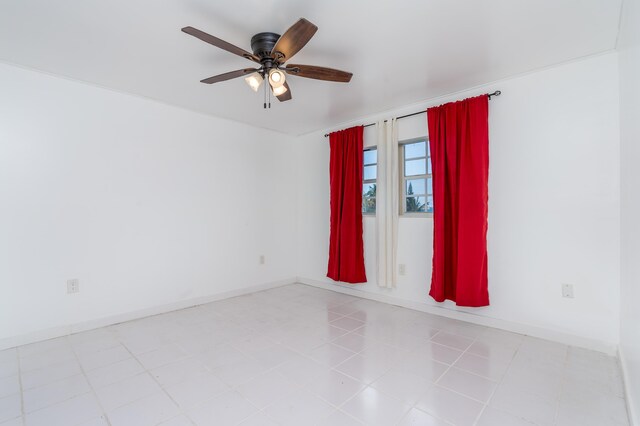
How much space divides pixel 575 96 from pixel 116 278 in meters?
4.60

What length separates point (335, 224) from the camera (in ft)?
13.3

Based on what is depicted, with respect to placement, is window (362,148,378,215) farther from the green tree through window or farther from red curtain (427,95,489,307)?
red curtain (427,95,489,307)

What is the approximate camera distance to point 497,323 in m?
2.81

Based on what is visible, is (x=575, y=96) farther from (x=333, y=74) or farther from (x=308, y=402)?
(x=308, y=402)

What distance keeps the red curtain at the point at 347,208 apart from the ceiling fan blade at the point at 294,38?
204 cm

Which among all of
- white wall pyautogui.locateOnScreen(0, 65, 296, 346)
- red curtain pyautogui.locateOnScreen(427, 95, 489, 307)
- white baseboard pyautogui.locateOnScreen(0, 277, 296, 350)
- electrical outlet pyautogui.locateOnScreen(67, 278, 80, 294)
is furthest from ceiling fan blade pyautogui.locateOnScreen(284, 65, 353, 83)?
white baseboard pyautogui.locateOnScreen(0, 277, 296, 350)

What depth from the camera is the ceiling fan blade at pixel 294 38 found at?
1558 millimetres

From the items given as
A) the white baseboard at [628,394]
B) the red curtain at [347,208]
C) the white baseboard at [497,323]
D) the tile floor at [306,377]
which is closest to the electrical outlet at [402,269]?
the white baseboard at [497,323]

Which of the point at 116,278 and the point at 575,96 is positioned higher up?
the point at 575,96

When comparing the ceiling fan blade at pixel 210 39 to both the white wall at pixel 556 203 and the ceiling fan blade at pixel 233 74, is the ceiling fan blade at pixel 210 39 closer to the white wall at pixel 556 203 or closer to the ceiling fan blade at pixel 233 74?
the ceiling fan blade at pixel 233 74

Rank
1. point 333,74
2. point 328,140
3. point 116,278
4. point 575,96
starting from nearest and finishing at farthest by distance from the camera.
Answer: point 333,74, point 575,96, point 116,278, point 328,140

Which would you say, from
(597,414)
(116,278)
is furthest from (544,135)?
(116,278)

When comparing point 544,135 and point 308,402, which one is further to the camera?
point 544,135

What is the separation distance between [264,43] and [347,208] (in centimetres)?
233
